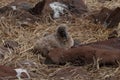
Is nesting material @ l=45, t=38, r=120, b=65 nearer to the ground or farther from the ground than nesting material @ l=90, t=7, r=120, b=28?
nearer to the ground

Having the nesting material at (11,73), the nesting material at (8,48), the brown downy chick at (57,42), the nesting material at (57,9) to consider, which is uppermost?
the nesting material at (57,9)

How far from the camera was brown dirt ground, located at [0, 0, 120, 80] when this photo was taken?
200 inches

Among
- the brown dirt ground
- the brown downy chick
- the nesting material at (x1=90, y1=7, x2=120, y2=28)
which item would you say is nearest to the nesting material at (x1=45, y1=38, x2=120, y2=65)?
the brown dirt ground

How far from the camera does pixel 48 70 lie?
5.25m

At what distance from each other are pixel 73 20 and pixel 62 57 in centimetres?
247

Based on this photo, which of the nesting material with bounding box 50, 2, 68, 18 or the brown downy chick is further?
the nesting material with bounding box 50, 2, 68, 18

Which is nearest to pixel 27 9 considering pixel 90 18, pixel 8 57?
pixel 90 18

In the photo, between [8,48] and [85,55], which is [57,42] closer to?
[85,55]

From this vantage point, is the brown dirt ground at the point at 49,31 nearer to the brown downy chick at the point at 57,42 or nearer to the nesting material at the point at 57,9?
the brown downy chick at the point at 57,42

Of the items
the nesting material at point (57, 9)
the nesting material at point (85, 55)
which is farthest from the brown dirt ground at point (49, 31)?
the nesting material at point (57, 9)

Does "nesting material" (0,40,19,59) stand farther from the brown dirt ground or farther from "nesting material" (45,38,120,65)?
"nesting material" (45,38,120,65)

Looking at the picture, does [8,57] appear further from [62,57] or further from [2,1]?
[2,1]

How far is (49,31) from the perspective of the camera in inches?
281

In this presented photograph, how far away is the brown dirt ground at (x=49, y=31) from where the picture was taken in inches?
200
